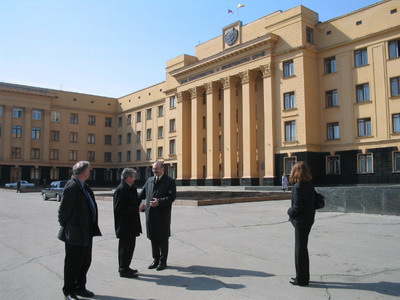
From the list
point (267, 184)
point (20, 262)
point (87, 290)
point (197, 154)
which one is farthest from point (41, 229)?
point (197, 154)

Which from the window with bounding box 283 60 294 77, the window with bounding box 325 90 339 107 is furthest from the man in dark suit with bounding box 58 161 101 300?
the window with bounding box 283 60 294 77

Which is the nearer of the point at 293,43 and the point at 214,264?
the point at 214,264

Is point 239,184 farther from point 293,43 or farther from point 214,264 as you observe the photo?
point 214,264

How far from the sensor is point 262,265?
6.59 m

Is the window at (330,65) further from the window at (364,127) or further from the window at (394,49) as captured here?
the window at (364,127)

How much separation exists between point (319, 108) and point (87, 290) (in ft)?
109

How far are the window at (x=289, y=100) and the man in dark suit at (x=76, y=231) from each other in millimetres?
32085

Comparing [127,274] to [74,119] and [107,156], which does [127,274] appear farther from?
[107,156]

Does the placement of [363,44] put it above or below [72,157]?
above

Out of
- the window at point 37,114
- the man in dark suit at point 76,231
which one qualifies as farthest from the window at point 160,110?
the man in dark suit at point 76,231

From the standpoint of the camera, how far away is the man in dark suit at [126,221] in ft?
19.7

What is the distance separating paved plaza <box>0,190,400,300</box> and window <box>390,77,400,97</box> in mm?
22060

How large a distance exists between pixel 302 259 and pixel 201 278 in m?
1.54

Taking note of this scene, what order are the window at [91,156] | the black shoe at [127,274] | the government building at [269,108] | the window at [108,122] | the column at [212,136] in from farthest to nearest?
the window at [108,122], the window at [91,156], the column at [212,136], the government building at [269,108], the black shoe at [127,274]
